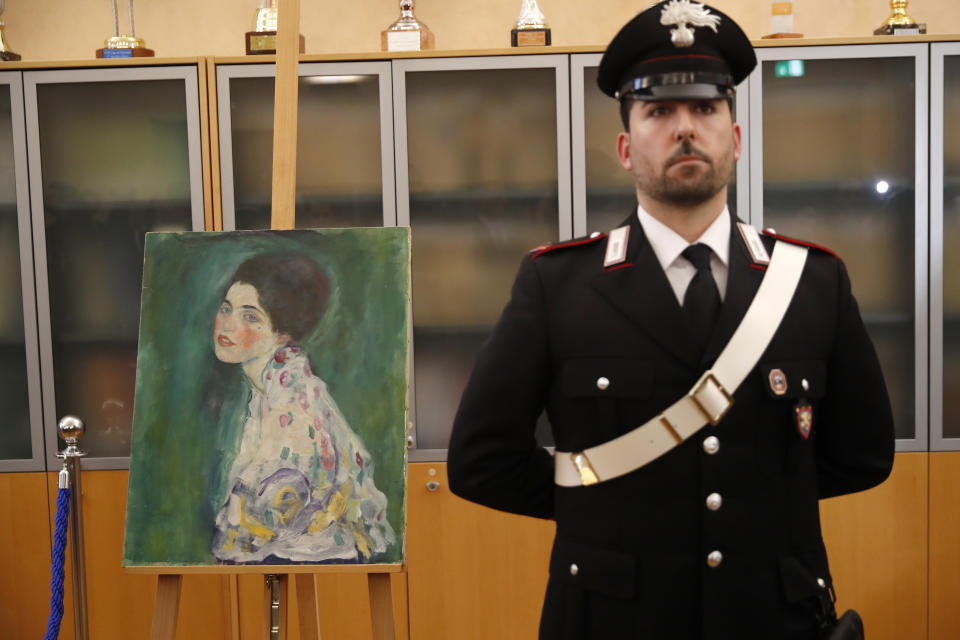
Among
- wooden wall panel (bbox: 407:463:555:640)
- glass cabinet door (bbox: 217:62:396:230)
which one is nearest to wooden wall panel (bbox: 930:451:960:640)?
wooden wall panel (bbox: 407:463:555:640)

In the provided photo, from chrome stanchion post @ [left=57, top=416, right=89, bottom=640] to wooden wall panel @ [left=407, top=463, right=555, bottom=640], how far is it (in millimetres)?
936

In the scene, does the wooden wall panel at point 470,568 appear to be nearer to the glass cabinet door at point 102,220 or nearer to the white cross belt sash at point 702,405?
the glass cabinet door at point 102,220

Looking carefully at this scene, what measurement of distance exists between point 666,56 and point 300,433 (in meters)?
0.96

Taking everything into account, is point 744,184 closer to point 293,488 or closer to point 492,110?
point 492,110

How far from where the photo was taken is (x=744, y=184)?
2600mm

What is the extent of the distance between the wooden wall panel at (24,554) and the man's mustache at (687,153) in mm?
2312

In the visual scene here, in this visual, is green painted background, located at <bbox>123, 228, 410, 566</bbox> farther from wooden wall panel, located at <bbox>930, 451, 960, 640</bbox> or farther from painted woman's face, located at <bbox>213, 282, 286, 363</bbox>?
wooden wall panel, located at <bbox>930, 451, 960, 640</bbox>

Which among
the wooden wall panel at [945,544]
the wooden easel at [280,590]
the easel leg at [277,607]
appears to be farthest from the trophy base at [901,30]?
the easel leg at [277,607]

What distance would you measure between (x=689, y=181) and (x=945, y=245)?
1.94 metres

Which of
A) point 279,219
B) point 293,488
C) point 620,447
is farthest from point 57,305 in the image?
point 620,447

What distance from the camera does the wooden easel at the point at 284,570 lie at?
5.22 feet

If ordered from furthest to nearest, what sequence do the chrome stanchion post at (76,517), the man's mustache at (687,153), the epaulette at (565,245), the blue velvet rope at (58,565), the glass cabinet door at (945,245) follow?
1. the glass cabinet door at (945,245)
2. the chrome stanchion post at (76,517)
3. the blue velvet rope at (58,565)
4. the epaulette at (565,245)
5. the man's mustache at (687,153)

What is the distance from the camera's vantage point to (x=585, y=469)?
118cm

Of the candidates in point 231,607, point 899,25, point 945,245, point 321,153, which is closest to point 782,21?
point 899,25
